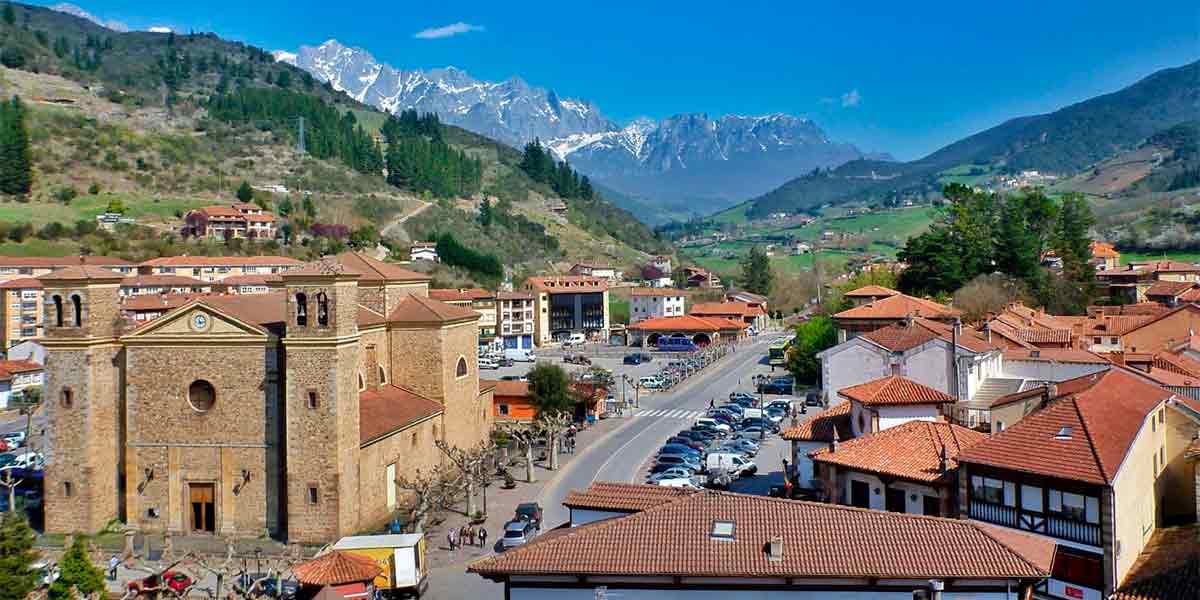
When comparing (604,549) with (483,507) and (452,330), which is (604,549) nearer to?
(483,507)

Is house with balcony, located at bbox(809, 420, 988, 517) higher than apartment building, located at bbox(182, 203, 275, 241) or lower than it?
lower

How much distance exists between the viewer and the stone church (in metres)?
29.1

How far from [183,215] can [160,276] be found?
→ 32.8 m

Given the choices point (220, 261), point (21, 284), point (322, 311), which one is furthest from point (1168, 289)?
point (21, 284)

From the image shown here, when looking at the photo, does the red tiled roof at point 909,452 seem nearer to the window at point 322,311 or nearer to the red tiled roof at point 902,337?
the red tiled roof at point 902,337

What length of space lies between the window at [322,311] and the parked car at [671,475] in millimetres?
13588

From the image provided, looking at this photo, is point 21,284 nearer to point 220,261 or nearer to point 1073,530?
point 220,261

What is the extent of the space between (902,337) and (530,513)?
17.6 meters

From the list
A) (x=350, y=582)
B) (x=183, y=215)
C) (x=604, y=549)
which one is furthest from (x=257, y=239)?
(x=604, y=549)

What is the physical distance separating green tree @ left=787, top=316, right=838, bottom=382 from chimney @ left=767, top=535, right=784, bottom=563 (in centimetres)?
4673

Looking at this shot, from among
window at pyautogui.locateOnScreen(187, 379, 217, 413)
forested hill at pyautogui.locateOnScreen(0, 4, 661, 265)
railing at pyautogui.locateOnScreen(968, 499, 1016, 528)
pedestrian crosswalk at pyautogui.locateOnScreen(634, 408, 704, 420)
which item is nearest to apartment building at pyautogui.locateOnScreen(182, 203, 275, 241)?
forested hill at pyautogui.locateOnScreen(0, 4, 661, 265)

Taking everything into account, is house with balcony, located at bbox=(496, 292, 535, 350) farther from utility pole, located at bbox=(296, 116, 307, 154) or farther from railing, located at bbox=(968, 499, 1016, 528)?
railing, located at bbox=(968, 499, 1016, 528)

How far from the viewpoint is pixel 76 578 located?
23.1m

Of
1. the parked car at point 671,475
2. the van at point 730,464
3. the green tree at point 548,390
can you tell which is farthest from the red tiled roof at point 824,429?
the green tree at point 548,390
